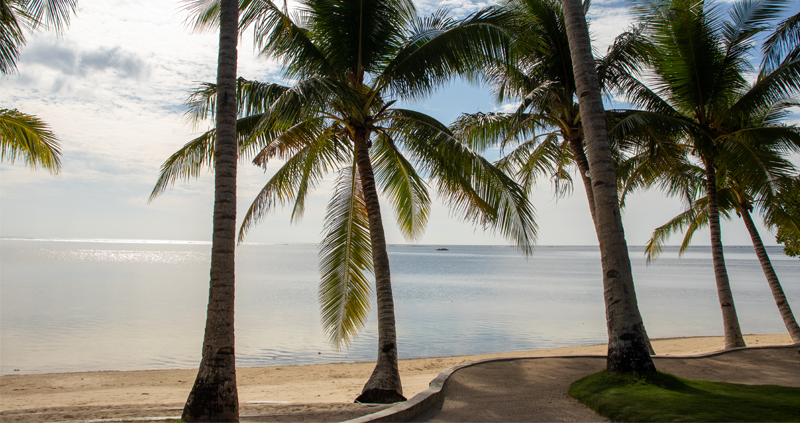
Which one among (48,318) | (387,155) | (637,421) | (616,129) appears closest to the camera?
(637,421)

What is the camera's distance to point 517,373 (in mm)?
6969

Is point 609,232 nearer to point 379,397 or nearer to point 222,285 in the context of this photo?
point 379,397

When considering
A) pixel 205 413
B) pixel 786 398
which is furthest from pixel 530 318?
Answer: pixel 205 413

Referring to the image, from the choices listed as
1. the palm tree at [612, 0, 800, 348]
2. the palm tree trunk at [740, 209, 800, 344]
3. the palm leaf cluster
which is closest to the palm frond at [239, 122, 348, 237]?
the palm leaf cluster

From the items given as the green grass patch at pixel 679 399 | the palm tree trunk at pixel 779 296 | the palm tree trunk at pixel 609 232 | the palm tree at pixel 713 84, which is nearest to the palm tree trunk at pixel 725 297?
the palm tree at pixel 713 84

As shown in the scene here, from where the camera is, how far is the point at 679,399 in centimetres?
501

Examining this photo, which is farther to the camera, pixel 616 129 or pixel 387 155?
pixel 387 155

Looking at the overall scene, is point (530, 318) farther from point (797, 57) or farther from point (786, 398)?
point (786, 398)

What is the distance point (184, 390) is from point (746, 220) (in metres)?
16.4

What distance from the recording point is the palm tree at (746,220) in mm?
10852

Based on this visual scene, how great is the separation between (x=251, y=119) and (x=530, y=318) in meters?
19.0

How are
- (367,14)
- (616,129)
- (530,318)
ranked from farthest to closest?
(530,318) → (616,129) → (367,14)

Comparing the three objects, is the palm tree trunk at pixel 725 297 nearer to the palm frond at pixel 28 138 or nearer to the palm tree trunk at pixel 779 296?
the palm tree trunk at pixel 779 296

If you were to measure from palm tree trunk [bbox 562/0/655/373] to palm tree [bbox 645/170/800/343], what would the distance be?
487 cm
